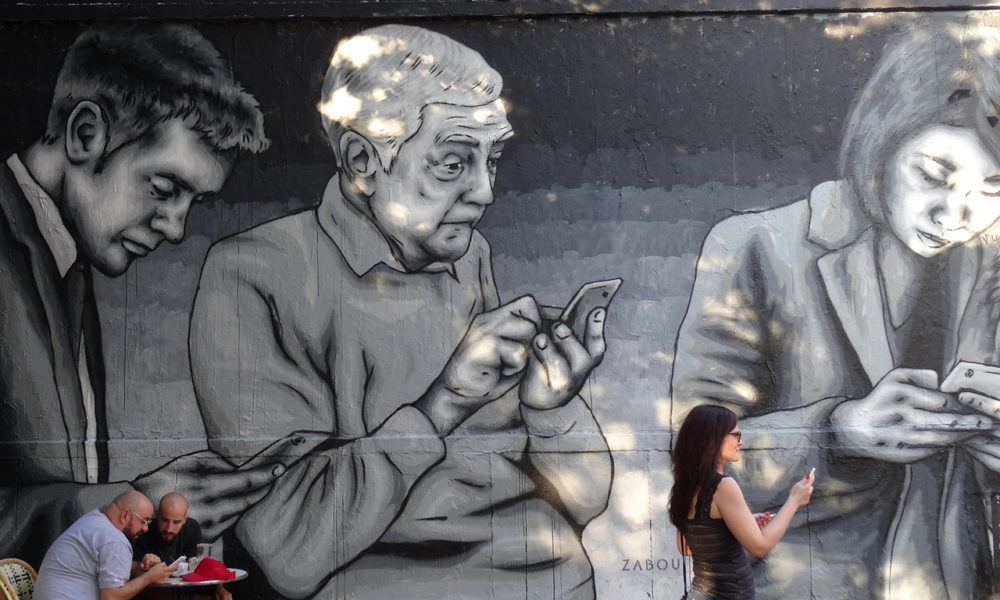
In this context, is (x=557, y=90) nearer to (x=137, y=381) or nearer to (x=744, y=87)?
(x=744, y=87)

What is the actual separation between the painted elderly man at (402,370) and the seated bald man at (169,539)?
0.71 metres

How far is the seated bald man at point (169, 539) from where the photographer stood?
5707mm

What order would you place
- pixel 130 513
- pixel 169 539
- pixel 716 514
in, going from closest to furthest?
pixel 716 514, pixel 130 513, pixel 169 539

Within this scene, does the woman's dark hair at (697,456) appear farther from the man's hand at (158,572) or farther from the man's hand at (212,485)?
the man's hand at (212,485)

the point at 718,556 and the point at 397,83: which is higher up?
the point at 397,83

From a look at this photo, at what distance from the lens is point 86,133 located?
694cm

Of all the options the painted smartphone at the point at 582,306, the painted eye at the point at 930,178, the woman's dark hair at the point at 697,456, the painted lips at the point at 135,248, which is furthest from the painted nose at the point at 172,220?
the painted eye at the point at 930,178

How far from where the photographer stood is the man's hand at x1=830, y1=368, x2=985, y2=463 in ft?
22.1

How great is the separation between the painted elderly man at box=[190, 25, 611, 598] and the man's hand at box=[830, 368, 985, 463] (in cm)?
176

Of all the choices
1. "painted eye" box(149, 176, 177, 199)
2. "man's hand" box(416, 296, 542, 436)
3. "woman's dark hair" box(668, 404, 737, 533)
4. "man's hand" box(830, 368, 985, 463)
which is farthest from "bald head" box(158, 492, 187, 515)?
"man's hand" box(830, 368, 985, 463)

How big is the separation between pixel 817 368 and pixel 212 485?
4.23m

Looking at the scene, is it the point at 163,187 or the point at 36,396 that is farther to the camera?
the point at 163,187

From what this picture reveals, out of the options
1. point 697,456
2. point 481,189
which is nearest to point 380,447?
point 481,189

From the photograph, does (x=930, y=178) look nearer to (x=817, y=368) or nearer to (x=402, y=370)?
(x=817, y=368)
